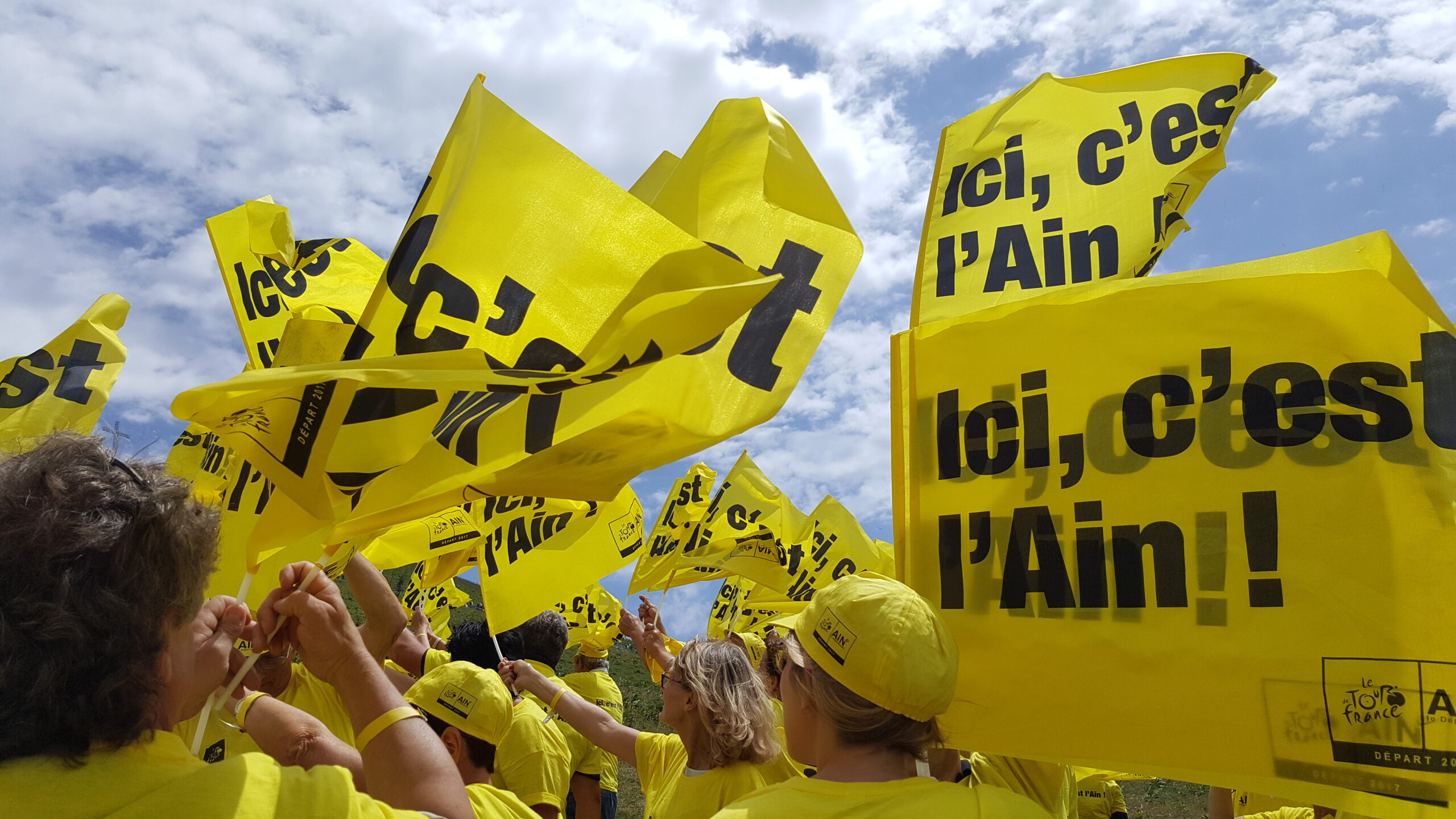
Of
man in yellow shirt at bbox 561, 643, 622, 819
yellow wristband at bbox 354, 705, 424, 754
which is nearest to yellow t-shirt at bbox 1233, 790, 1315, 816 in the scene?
man in yellow shirt at bbox 561, 643, 622, 819

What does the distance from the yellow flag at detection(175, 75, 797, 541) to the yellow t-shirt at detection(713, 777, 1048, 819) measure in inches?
40.6

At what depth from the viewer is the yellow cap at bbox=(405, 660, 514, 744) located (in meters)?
3.97

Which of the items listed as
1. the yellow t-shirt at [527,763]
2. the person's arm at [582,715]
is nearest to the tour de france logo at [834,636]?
the person's arm at [582,715]

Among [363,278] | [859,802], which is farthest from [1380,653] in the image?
[363,278]

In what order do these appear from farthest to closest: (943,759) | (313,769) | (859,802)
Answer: (943,759) → (859,802) → (313,769)

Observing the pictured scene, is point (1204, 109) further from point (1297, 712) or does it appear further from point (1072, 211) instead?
point (1297, 712)

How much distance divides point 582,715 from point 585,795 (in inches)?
109

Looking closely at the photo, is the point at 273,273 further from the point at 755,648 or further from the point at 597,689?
the point at 597,689

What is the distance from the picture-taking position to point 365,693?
2.08m

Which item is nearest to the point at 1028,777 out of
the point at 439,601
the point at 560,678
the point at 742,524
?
the point at 560,678

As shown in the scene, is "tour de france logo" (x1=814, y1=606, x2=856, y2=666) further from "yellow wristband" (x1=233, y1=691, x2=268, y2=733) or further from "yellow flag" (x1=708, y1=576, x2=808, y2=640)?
"yellow flag" (x1=708, y1=576, x2=808, y2=640)

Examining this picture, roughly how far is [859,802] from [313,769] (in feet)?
3.87

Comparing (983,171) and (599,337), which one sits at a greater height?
(983,171)

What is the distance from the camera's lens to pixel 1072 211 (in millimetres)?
3553
